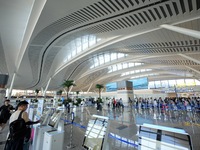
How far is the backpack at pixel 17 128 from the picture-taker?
8.59ft

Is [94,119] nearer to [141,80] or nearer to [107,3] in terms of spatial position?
[107,3]

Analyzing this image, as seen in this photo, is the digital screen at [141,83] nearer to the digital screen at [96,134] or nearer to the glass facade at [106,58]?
the glass facade at [106,58]

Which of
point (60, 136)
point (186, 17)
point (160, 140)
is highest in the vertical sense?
point (186, 17)

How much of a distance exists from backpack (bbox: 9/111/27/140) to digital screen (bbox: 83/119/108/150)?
58.7 inches

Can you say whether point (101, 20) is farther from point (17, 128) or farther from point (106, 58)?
point (106, 58)

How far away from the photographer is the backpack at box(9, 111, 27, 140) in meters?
2.62

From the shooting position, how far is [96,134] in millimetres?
2359

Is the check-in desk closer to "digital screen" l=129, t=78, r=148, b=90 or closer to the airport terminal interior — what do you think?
the airport terminal interior

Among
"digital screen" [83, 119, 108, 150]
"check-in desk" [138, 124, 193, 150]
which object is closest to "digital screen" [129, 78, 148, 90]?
"digital screen" [83, 119, 108, 150]

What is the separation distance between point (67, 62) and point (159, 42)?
15546 millimetres

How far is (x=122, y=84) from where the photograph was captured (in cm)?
2230

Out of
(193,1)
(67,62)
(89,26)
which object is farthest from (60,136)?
(67,62)

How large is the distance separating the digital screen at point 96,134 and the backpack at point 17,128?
149cm

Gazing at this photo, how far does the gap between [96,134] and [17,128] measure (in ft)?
5.85
